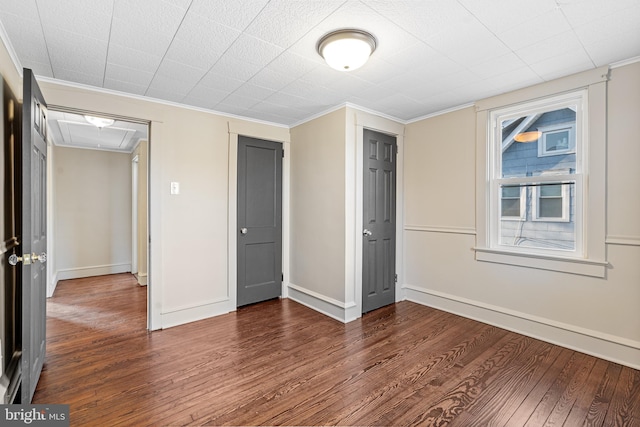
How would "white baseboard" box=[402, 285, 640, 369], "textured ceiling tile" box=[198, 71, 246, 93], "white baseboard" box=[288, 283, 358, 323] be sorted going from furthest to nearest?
1. "white baseboard" box=[288, 283, 358, 323]
2. "textured ceiling tile" box=[198, 71, 246, 93]
3. "white baseboard" box=[402, 285, 640, 369]

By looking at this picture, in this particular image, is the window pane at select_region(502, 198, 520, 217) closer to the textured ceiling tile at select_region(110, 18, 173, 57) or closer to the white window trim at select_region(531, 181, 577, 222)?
the white window trim at select_region(531, 181, 577, 222)

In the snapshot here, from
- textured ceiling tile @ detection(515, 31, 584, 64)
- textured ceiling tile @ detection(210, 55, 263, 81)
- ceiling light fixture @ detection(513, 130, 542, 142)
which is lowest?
ceiling light fixture @ detection(513, 130, 542, 142)

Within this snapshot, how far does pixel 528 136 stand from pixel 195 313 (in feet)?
13.1

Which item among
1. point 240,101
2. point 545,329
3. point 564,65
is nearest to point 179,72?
point 240,101

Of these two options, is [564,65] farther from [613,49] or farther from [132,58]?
[132,58]

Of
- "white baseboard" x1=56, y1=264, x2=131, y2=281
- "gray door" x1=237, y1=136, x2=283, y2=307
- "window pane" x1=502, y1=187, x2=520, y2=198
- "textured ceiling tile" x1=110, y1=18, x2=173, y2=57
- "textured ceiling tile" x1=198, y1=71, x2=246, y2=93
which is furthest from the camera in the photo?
"white baseboard" x1=56, y1=264, x2=131, y2=281

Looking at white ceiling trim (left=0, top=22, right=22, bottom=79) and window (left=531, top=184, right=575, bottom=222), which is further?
window (left=531, top=184, right=575, bottom=222)

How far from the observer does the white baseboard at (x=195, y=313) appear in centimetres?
327

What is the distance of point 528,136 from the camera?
3078mm

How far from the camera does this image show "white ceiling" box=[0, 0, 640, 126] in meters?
1.75

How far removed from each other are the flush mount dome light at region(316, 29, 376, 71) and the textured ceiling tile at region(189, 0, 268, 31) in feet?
1.61

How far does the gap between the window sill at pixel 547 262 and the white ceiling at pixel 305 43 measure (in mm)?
1605

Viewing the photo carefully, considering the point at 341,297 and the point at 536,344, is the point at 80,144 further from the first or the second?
the point at 536,344

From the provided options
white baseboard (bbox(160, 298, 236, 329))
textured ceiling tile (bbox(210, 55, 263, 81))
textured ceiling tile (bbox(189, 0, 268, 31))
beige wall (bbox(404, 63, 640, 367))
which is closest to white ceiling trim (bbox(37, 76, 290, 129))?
textured ceiling tile (bbox(210, 55, 263, 81))
